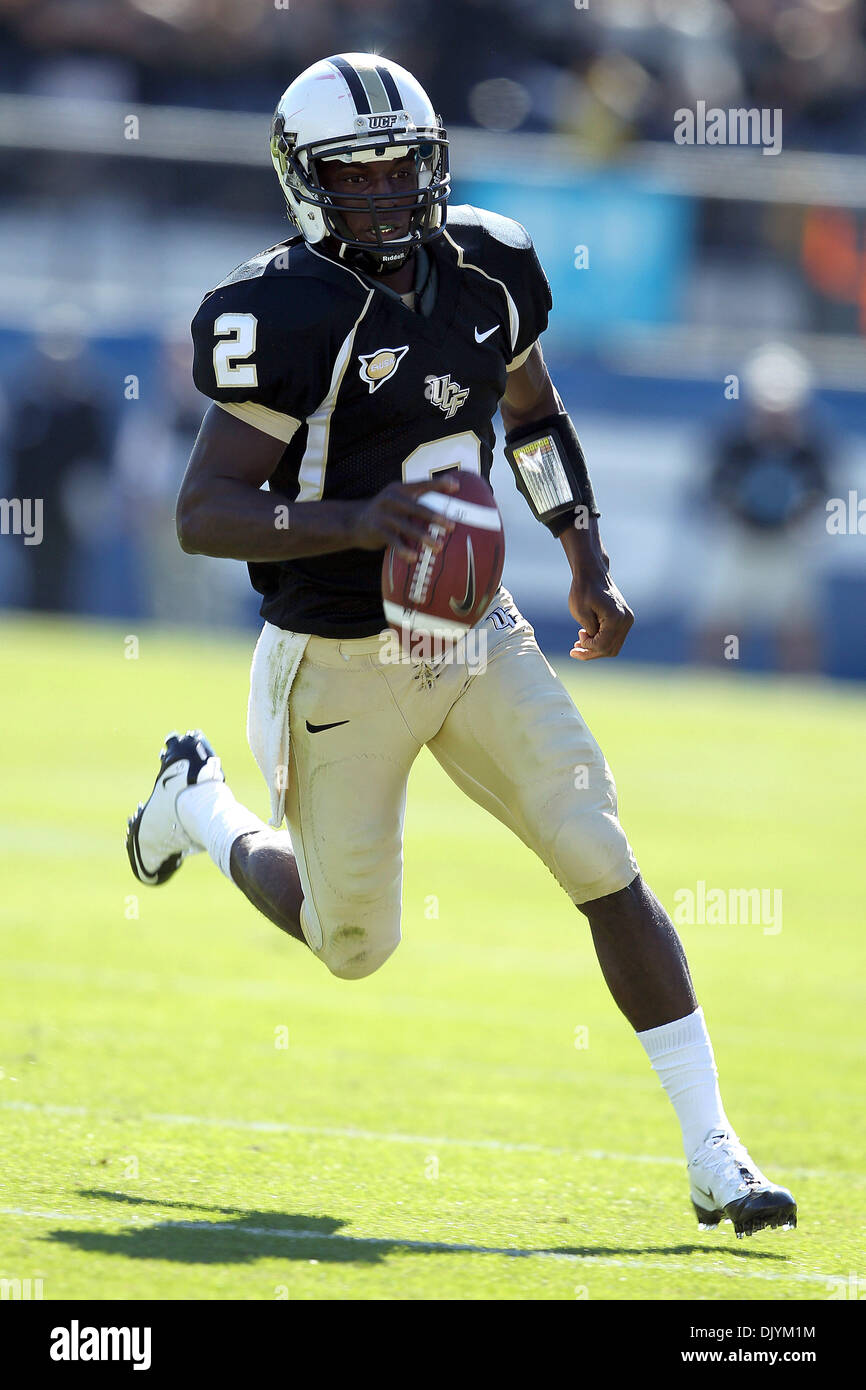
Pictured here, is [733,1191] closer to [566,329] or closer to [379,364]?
[379,364]

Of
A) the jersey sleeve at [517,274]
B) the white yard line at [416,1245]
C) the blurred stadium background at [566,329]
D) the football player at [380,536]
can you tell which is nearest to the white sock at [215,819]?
the football player at [380,536]

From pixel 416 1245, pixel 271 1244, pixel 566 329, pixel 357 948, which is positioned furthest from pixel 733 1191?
pixel 566 329

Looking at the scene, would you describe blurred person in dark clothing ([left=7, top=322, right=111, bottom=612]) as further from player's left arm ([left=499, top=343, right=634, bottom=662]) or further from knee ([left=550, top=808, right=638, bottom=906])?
knee ([left=550, top=808, right=638, bottom=906])

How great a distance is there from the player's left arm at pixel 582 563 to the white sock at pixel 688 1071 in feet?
2.52

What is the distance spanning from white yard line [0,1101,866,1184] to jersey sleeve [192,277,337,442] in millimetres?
1588

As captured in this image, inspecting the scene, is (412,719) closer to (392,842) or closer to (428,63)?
(392,842)

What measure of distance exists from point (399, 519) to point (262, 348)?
456 millimetres

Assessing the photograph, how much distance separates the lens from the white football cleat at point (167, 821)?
4.68m

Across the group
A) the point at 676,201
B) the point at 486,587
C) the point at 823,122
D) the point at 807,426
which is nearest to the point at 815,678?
the point at 807,426

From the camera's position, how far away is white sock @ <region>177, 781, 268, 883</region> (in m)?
4.46

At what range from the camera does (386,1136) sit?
14.0ft

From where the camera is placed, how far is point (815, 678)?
1428cm

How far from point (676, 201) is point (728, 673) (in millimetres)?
3566

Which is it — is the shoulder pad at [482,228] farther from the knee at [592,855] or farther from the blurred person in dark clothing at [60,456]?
the blurred person in dark clothing at [60,456]
